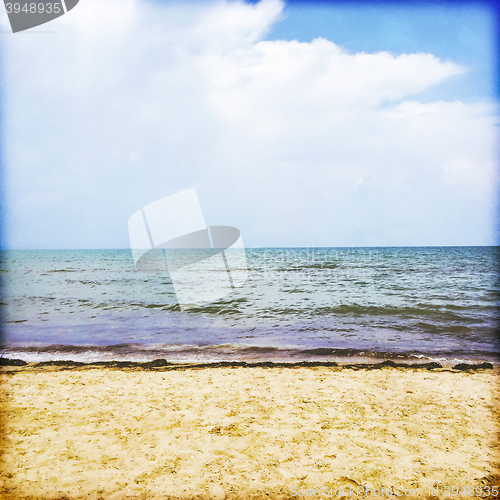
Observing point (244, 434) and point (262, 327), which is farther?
point (262, 327)

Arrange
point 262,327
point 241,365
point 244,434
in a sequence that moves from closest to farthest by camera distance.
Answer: point 244,434 < point 241,365 < point 262,327

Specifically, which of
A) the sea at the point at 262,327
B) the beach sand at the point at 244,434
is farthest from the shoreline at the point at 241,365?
the beach sand at the point at 244,434

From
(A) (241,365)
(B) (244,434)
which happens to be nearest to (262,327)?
(A) (241,365)

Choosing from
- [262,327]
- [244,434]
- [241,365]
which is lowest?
[262,327]

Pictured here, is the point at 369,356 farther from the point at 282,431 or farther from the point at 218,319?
the point at 218,319

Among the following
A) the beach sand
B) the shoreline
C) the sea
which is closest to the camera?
the beach sand

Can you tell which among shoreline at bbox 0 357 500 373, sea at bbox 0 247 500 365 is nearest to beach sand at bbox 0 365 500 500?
shoreline at bbox 0 357 500 373

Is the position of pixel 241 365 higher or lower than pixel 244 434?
lower

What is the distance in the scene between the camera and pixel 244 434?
3.82 metres

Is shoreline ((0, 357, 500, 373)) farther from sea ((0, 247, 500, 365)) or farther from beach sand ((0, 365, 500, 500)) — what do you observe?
beach sand ((0, 365, 500, 500))

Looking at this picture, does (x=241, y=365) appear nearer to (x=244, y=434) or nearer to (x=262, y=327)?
(x=244, y=434)

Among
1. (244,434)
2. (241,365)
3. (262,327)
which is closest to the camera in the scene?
(244,434)

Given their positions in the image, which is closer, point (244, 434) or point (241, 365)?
point (244, 434)

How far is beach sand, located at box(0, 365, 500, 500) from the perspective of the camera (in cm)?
300
